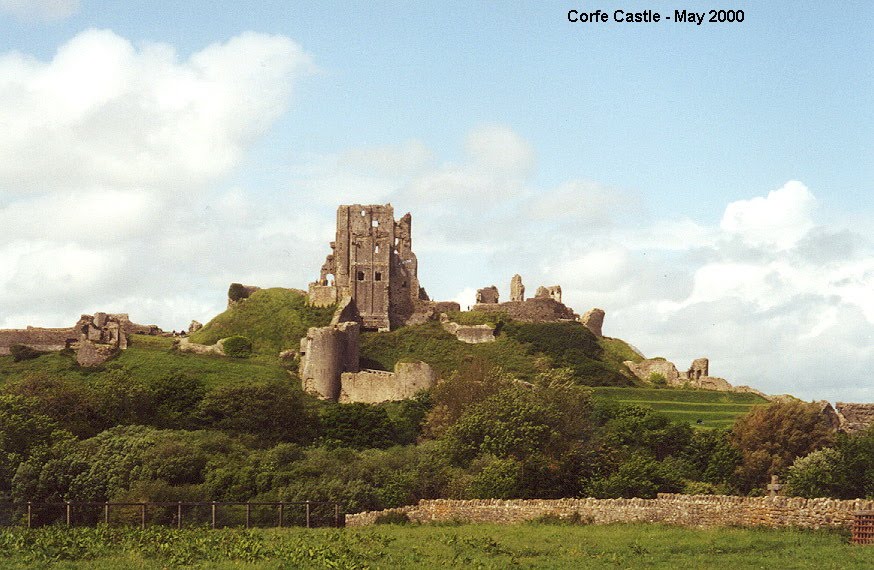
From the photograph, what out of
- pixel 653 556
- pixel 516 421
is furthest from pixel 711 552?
pixel 516 421

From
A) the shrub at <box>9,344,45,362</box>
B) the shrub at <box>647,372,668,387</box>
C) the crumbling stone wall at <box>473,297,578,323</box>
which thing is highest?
→ the crumbling stone wall at <box>473,297,578,323</box>

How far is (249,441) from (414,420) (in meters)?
12.8

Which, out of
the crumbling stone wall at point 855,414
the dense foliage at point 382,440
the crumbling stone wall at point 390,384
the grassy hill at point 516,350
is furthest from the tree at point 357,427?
the crumbling stone wall at point 855,414

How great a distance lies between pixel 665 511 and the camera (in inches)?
1463

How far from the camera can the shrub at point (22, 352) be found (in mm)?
89188

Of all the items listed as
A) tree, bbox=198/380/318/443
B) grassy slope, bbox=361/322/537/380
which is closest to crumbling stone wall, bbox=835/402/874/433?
grassy slope, bbox=361/322/537/380

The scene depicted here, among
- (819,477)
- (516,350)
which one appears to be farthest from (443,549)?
(516,350)

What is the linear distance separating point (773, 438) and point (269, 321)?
46513 mm

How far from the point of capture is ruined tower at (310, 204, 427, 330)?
3944 inches

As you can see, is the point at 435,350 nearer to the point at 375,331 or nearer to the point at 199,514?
the point at 375,331

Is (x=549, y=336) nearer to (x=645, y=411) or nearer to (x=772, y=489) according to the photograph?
(x=645, y=411)

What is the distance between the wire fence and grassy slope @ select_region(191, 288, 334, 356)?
1901 inches

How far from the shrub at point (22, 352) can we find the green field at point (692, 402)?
132 ft

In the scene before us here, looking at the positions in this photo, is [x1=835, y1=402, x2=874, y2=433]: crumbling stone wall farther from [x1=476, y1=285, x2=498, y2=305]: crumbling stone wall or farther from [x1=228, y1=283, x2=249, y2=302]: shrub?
[x1=228, y1=283, x2=249, y2=302]: shrub
